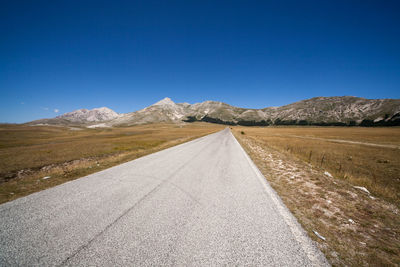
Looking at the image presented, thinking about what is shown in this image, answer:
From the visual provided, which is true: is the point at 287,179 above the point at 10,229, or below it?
below

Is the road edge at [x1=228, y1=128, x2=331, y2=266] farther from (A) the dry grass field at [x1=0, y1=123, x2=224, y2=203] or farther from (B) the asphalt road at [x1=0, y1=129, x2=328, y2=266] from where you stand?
(A) the dry grass field at [x1=0, y1=123, x2=224, y2=203]

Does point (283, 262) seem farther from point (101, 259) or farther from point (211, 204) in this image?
point (101, 259)

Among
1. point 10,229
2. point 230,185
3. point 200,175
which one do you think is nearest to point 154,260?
point 10,229

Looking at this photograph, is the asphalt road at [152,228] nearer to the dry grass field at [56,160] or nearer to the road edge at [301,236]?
the road edge at [301,236]

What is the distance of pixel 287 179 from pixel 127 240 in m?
7.21

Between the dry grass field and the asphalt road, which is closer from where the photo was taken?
the asphalt road

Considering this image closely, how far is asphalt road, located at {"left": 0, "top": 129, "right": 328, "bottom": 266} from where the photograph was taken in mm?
2709

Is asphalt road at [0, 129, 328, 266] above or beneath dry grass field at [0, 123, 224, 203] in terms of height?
above

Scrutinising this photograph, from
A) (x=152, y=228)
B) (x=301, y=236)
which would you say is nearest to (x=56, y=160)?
(x=152, y=228)

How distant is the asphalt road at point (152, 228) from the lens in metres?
2.71

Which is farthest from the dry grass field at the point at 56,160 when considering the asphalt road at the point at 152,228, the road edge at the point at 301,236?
the road edge at the point at 301,236

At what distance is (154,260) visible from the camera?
2.63 m

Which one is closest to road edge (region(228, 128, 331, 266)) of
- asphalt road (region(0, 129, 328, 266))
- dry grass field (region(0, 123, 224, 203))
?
asphalt road (region(0, 129, 328, 266))

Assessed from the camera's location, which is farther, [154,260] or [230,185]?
[230,185]
